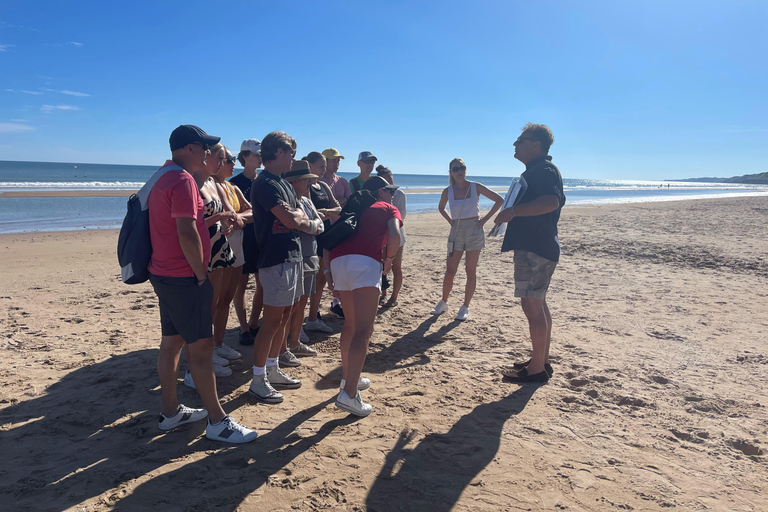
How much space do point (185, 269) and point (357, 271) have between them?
1076 mm

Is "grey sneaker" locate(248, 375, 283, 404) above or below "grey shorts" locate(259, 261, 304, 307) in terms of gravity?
below

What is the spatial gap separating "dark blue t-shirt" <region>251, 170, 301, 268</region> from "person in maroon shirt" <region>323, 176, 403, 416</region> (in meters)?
0.36

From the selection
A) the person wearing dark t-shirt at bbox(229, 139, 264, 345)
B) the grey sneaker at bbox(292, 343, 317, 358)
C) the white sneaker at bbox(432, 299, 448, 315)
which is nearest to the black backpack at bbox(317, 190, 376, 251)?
the person wearing dark t-shirt at bbox(229, 139, 264, 345)

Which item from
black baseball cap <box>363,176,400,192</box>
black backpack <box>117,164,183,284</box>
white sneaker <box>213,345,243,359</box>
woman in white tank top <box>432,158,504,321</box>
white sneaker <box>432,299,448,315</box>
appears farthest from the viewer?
white sneaker <box>432,299,448,315</box>

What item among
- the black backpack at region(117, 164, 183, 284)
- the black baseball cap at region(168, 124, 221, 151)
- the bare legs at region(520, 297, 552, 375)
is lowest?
the bare legs at region(520, 297, 552, 375)

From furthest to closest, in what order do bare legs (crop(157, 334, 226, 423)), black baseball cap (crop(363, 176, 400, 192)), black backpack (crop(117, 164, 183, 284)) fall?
black baseball cap (crop(363, 176, 400, 192)), bare legs (crop(157, 334, 226, 423)), black backpack (crop(117, 164, 183, 284))

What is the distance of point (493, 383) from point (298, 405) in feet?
5.43

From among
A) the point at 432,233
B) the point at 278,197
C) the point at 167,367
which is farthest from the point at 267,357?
the point at 432,233

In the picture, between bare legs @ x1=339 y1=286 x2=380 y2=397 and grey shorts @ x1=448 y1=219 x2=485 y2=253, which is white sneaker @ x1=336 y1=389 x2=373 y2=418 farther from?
grey shorts @ x1=448 y1=219 x2=485 y2=253

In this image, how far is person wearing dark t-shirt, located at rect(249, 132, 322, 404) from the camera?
3.14 metres

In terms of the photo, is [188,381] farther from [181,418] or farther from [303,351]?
[303,351]

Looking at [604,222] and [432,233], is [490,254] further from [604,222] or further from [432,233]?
[604,222]

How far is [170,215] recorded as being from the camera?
252 cm

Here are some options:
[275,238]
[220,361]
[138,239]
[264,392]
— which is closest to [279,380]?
[264,392]
